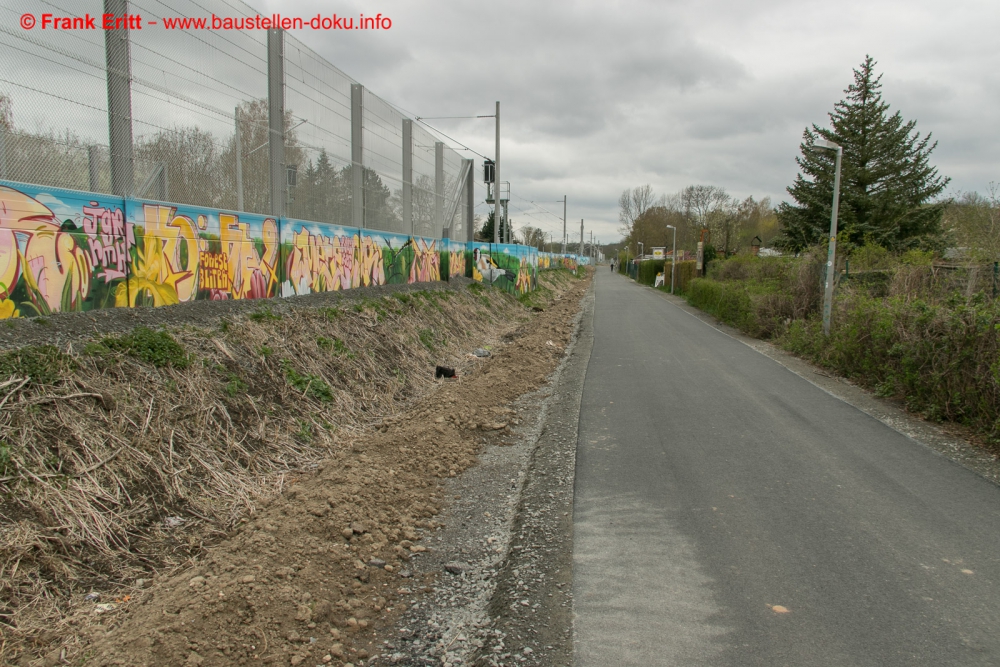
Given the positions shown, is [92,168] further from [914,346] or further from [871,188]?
[871,188]

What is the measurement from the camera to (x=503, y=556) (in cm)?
430

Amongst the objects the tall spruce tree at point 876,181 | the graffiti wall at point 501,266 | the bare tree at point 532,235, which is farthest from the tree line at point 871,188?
the bare tree at point 532,235

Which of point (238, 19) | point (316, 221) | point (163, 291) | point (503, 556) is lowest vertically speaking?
point (503, 556)

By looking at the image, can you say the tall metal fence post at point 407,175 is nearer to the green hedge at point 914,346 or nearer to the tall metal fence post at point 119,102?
the tall metal fence post at point 119,102

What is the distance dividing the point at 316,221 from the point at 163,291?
407 cm

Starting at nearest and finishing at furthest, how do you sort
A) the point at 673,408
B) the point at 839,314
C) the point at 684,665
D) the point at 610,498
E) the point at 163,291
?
the point at 684,665 < the point at 610,498 < the point at 163,291 < the point at 673,408 < the point at 839,314

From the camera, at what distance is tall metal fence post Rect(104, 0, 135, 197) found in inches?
261

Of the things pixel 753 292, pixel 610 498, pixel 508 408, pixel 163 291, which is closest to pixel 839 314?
pixel 753 292

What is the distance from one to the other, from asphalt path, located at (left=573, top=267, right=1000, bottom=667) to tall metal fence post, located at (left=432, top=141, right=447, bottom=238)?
12127 millimetres

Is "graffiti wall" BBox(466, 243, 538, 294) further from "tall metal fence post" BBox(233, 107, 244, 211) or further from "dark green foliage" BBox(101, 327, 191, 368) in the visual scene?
"dark green foliage" BBox(101, 327, 191, 368)

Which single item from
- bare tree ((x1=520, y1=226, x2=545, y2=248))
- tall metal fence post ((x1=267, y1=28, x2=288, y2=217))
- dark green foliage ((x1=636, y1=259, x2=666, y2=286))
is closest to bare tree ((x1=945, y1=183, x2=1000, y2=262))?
tall metal fence post ((x1=267, y1=28, x2=288, y2=217))

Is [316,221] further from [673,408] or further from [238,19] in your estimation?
[673,408]

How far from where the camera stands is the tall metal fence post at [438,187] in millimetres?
18948

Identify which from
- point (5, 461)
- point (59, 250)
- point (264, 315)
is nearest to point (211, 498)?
point (5, 461)
